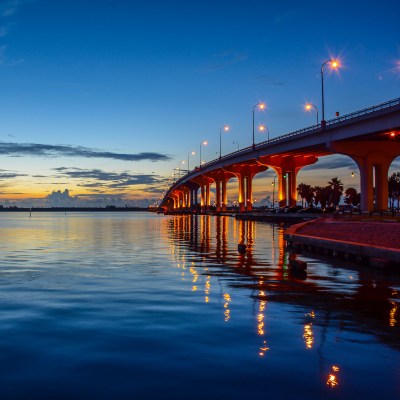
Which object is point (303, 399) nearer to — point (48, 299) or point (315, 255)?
point (48, 299)

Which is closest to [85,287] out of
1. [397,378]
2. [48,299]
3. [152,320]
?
[48,299]

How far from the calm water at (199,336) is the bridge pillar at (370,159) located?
64.2m

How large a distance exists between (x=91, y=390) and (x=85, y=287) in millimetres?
13645

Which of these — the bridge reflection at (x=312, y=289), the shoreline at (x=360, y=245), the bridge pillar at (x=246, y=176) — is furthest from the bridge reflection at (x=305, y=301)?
the bridge pillar at (x=246, y=176)

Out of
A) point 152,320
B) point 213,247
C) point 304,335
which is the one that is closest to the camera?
point 304,335

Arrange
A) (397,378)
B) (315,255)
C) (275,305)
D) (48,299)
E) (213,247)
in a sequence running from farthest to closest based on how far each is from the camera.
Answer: (213,247) → (315,255) → (48,299) → (275,305) → (397,378)

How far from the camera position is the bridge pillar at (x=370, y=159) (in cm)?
8888

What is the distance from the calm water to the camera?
391 inches

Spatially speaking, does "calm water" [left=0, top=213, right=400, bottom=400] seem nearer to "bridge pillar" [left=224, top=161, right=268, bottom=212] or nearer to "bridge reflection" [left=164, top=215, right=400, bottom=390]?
"bridge reflection" [left=164, top=215, right=400, bottom=390]

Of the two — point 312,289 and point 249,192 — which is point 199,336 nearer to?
point 312,289

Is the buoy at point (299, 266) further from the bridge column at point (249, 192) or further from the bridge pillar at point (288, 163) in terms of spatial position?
the bridge column at point (249, 192)

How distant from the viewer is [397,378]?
10297 millimetres

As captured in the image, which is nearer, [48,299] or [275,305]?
[275,305]

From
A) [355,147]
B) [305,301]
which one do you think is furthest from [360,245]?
[355,147]
